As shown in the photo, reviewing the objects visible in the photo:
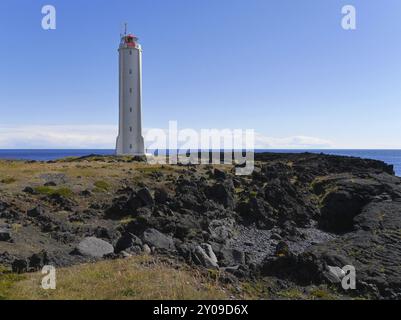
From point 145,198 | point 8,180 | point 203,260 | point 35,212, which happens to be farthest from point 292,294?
point 8,180

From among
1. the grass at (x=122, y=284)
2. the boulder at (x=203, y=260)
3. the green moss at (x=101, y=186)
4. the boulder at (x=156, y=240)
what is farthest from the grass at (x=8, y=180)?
the boulder at (x=203, y=260)

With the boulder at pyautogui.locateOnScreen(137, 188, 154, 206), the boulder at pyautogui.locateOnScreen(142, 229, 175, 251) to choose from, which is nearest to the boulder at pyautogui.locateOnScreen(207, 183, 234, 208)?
the boulder at pyautogui.locateOnScreen(137, 188, 154, 206)

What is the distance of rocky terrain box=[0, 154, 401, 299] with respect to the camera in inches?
807

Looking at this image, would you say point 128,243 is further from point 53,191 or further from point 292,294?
point 53,191

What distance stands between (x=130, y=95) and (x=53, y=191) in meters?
36.7

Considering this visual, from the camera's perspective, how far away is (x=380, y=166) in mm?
67312

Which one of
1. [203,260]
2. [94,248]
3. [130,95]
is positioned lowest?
[94,248]

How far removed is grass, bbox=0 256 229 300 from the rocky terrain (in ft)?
6.40

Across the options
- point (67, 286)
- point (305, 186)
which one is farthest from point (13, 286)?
point (305, 186)

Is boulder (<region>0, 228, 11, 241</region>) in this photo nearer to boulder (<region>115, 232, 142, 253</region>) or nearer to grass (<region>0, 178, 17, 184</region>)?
boulder (<region>115, 232, 142, 253</region>)

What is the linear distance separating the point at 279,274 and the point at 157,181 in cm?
2738

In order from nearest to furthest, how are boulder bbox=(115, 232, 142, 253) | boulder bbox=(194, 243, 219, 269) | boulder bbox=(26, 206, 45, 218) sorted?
boulder bbox=(194, 243, 219, 269), boulder bbox=(115, 232, 142, 253), boulder bbox=(26, 206, 45, 218)

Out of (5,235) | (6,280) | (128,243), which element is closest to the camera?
(6,280)

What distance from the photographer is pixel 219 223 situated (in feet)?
108
